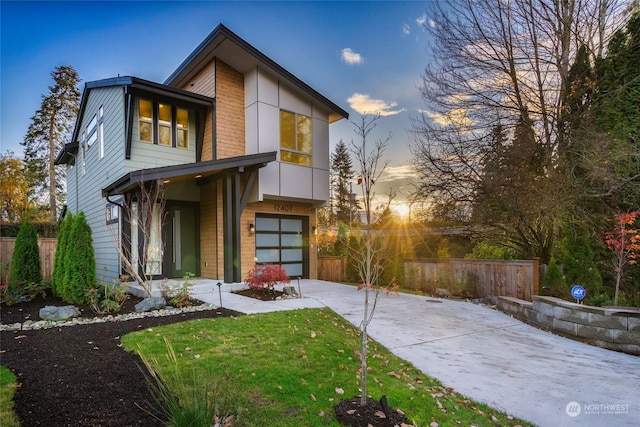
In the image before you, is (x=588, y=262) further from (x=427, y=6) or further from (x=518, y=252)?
(x=427, y=6)

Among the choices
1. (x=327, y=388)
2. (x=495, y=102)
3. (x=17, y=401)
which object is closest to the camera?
(x=17, y=401)

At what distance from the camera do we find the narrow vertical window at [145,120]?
992 centimetres

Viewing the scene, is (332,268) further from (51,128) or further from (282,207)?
(51,128)

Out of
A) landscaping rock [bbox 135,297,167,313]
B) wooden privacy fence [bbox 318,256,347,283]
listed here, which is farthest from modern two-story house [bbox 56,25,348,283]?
landscaping rock [bbox 135,297,167,313]

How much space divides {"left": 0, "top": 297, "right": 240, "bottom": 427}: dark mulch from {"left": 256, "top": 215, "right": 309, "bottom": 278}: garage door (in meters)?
6.11

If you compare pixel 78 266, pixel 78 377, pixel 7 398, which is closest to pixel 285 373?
pixel 78 377

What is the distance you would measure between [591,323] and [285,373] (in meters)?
4.83

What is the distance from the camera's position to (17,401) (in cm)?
289

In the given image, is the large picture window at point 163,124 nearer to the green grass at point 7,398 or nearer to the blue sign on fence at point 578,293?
the green grass at point 7,398

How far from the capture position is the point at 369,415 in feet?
8.97

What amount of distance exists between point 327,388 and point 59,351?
10.5 feet

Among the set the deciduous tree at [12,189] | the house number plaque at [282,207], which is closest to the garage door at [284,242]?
the house number plaque at [282,207]

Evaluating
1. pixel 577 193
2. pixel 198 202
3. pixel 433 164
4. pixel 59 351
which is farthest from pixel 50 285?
pixel 577 193

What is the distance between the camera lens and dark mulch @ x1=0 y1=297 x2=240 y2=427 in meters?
2.70
